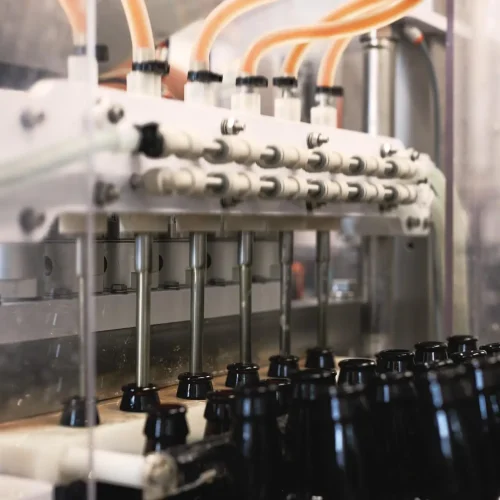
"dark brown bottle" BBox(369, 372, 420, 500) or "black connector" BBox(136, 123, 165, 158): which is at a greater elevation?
"black connector" BBox(136, 123, 165, 158)

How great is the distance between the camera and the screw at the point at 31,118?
0.81 m

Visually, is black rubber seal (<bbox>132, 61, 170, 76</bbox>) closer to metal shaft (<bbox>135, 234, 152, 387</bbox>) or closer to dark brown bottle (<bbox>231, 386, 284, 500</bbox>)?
metal shaft (<bbox>135, 234, 152, 387</bbox>)

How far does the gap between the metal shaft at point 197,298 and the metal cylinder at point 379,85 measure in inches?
23.3

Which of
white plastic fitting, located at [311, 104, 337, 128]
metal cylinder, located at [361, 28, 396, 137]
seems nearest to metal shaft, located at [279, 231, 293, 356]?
white plastic fitting, located at [311, 104, 337, 128]

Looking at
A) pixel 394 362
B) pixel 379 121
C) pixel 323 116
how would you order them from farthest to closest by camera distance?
pixel 379 121
pixel 323 116
pixel 394 362

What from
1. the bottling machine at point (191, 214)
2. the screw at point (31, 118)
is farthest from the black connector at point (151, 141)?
the screw at point (31, 118)

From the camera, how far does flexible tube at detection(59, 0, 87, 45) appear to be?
791 millimetres

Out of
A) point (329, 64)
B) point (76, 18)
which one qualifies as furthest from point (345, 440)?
point (329, 64)

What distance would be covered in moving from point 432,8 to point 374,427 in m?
0.95

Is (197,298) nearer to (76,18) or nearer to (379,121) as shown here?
(76,18)

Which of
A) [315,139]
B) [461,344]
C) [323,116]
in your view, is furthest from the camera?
[323,116]

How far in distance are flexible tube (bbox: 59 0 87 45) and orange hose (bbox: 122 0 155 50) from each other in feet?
0.49

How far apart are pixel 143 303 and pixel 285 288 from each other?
14.2 inches

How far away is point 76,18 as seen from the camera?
0.81m
